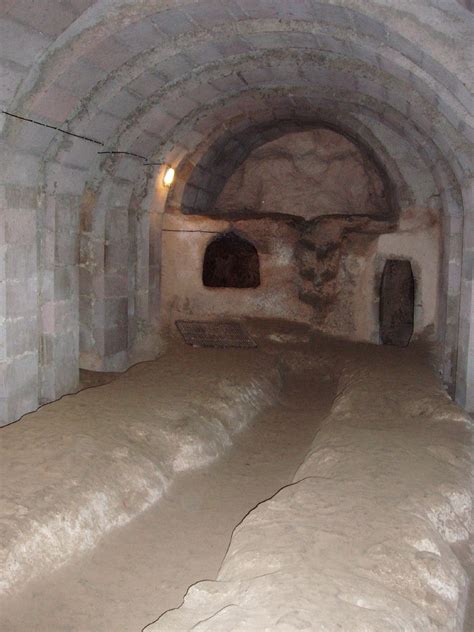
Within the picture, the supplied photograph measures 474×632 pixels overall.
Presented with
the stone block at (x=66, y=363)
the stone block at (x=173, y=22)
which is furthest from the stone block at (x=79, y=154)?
the stone block at (x=66, y=363)

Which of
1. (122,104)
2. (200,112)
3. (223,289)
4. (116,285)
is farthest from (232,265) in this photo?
(122,104)

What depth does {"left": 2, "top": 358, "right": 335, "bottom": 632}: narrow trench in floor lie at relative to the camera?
436cm

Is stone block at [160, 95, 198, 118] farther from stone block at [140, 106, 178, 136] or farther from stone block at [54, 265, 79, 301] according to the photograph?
stone block at [54, 265, 79, 301]

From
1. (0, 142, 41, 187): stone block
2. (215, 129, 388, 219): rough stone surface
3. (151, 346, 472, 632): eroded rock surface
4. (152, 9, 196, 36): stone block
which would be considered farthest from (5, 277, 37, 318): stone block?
(215, 129, 388, 219): rough stone surface

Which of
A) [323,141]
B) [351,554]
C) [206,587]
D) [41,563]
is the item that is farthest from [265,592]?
[323,141]

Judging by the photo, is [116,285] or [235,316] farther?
[235,316]

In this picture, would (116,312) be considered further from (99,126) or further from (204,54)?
(204,54)

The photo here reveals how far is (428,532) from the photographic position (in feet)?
15.1

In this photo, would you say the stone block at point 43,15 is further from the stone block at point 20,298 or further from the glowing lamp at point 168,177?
the glowing lamp at point 168,177

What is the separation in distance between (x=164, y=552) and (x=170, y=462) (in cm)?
132

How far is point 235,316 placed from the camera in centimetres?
1122

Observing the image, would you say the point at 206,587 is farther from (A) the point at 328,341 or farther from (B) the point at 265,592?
(A) the point at 328,341

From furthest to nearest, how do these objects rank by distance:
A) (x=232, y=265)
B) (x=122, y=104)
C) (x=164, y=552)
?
(x=232, y=265)
(x=122, y=104)
(x=164, y=552)

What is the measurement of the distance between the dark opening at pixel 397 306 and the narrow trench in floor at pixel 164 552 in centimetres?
504
